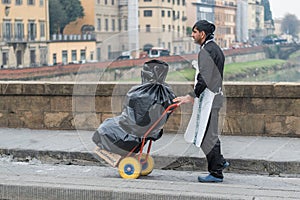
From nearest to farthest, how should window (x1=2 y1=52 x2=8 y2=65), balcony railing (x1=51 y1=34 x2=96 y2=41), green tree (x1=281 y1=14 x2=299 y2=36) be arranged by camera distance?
window (x1=2 y1=52 x2=8 y2=65), balcony railing (x1=51 y1=34 x2=96 y2=41), green tree (x1=281 y1=14 x2=299 y2=36)

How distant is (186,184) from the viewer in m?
5.89

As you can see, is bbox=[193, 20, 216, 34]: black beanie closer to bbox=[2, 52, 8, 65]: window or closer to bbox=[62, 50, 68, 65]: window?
bbox=[2, 52, 8, 65]: window

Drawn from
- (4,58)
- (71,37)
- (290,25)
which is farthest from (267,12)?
(4,58)

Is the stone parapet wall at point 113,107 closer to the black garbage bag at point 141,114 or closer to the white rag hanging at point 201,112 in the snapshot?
the black garbage bag at point 141,114

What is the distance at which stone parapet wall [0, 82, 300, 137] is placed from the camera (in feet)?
25.5

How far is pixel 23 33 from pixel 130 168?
6302 centimetres

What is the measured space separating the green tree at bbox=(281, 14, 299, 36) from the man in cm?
9183

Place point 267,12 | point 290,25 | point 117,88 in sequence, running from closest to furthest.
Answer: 1. point 117,88
2. point 290,25
3. point 267,12

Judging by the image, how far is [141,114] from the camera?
622cm

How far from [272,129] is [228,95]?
678mm

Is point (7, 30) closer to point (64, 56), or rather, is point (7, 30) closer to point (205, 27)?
point (64, 56)

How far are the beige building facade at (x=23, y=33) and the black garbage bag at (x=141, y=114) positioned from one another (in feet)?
193

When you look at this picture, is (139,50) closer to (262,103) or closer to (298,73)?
(262,103)

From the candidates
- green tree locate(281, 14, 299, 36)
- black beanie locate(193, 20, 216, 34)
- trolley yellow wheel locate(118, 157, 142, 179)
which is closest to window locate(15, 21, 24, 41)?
green tree locate(281, 14, 299, 36)
